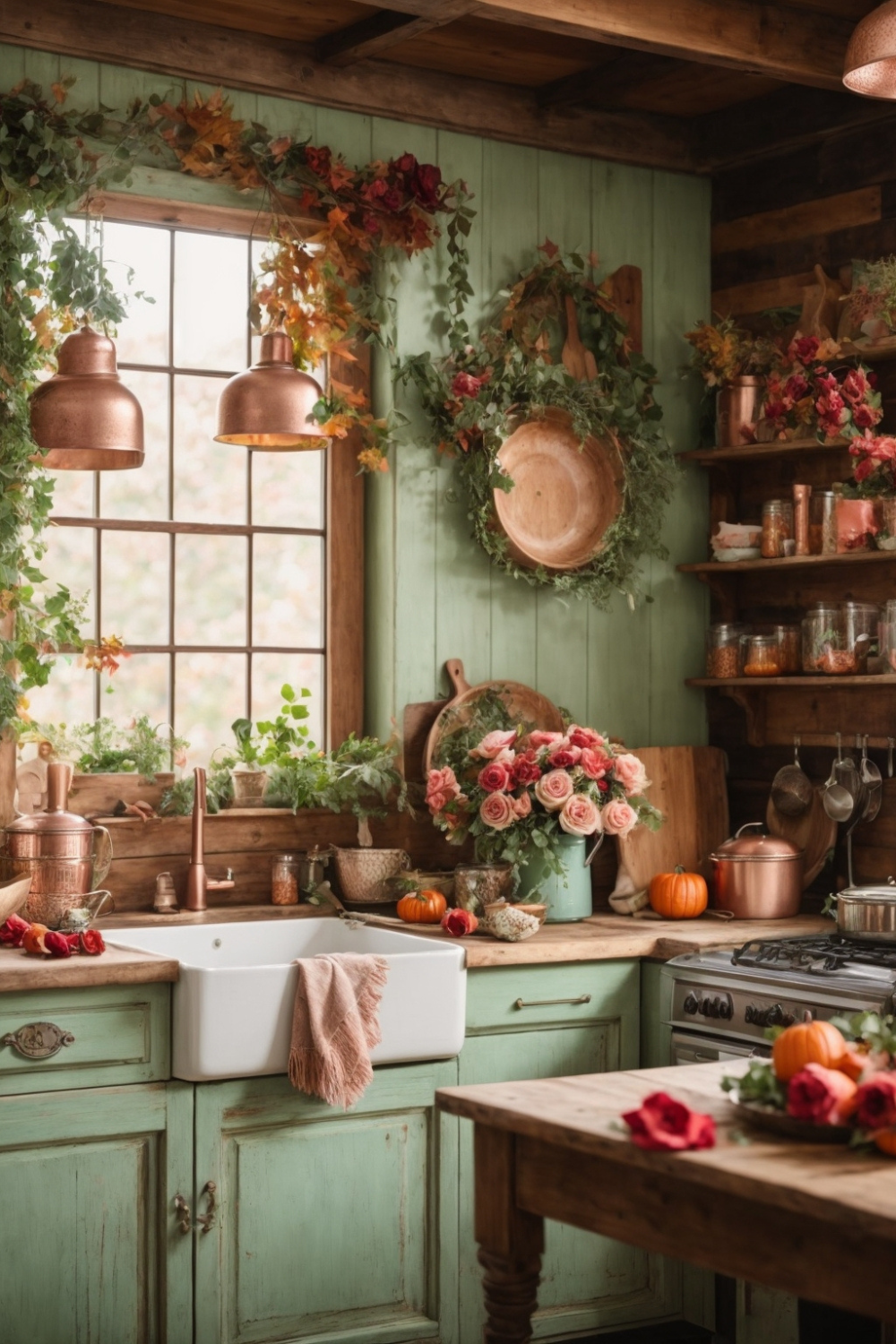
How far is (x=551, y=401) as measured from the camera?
4.60 metres

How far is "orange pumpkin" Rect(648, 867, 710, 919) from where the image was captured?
14.5 feet

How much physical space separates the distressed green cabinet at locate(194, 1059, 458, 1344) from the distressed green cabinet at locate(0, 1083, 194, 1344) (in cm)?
7

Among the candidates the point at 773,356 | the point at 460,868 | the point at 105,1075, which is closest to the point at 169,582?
the point at 460,868

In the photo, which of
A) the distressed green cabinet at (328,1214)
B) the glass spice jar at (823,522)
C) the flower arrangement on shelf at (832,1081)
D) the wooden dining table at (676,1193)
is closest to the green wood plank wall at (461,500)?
the glass spice jar at (823,522)

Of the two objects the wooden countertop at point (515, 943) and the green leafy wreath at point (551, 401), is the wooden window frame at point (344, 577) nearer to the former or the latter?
the green leafy wreath at point (551, 401)

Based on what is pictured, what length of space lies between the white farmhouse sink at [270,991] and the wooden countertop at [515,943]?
5 cm

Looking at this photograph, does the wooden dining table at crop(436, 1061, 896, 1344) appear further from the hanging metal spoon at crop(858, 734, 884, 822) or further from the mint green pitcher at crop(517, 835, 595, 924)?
the hanging metal spoon at crop(858, 734, 884, 822)

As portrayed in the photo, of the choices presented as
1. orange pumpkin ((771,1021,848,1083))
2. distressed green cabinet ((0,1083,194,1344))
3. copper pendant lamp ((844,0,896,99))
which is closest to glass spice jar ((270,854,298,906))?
distressed green cabinet ((0,1083,194,1344))

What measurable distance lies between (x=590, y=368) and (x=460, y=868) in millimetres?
1431

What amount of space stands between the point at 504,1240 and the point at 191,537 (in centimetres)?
233

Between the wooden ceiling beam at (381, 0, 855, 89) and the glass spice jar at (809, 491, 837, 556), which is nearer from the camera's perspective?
the wooden ceiling beam at (381, 0, 855, 89)

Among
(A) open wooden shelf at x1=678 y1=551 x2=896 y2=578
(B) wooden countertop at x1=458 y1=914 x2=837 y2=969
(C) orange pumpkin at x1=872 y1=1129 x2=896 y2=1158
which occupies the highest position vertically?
(A) open wooden shelf at x1=678 y1=551 x2=896 y2=578

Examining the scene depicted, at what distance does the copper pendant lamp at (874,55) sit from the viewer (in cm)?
A: 301

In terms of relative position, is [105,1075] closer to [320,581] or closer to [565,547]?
[320,581]
